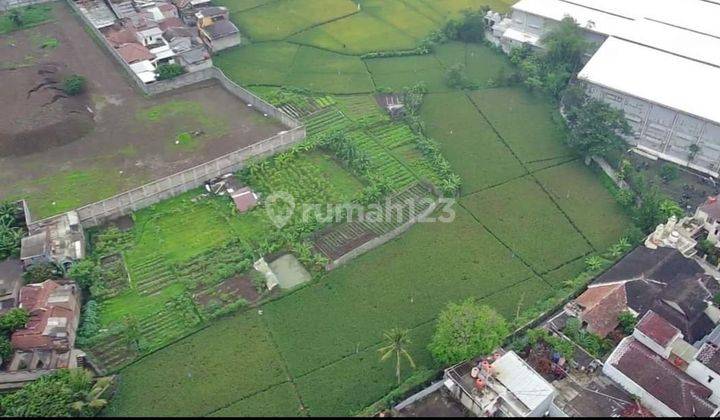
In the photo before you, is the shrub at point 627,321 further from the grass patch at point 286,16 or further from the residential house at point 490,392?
the grass patch at point 286,16

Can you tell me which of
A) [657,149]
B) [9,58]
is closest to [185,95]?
[9,58]

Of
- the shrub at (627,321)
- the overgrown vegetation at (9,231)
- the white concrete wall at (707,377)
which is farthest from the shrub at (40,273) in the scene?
the white concrete wall at (707,377)

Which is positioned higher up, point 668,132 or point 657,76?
point 657,76

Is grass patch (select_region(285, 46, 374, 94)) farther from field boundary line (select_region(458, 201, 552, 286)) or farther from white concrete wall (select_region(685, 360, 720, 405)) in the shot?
white concrete wall (select_region(685, 360, 720, 405))

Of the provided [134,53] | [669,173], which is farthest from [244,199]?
[669,173]

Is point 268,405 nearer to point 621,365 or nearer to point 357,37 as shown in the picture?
point 621,365

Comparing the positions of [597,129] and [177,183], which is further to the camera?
[597,129]

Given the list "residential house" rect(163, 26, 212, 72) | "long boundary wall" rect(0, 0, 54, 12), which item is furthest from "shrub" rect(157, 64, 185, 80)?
"long boundary wall" rect(0, 0, 54, 12)

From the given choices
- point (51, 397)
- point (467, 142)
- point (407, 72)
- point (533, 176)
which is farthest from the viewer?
point (407, 72)
